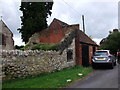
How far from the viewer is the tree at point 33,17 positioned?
3000 centimetres

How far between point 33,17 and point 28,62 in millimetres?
20335

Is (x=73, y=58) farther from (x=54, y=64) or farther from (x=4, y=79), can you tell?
(x=4, y=79)

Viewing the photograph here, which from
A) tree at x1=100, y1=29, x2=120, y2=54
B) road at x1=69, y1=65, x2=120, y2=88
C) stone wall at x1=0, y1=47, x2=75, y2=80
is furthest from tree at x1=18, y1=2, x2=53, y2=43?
road at x1=69, y1=65, x2=120, y2=88

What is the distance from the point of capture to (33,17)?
30812 mm

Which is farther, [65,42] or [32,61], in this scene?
[65,42]

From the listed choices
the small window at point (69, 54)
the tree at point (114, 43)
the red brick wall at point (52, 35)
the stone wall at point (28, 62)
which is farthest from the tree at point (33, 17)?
the tree at point (114, 43)

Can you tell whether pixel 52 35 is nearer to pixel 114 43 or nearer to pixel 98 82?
pixel 114 43

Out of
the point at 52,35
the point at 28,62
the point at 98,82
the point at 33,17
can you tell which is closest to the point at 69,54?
the point at 28,62

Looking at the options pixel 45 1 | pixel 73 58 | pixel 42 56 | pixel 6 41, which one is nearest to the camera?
pixel 42 56

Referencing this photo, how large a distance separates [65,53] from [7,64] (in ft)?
22.2

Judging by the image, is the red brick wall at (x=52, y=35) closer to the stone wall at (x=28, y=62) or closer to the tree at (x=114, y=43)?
the stone wall at (x=28, y=62)

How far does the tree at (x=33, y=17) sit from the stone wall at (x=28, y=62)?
15715 millimetres

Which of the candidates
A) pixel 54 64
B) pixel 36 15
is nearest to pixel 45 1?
pixel 36 15

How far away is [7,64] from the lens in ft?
32.1
